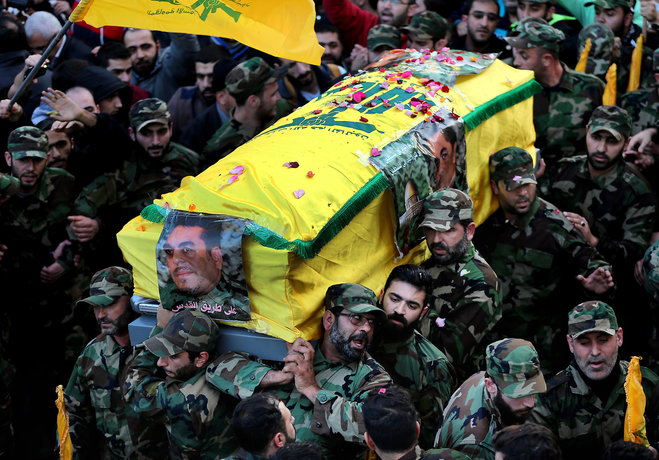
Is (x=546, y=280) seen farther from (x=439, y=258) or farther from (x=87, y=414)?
(x=87, y=414)

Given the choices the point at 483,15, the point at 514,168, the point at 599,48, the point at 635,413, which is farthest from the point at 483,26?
the point at 635,413

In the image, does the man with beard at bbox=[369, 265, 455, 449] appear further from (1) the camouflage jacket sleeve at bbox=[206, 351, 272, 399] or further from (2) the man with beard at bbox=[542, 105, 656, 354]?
(2) the man with beard at bbox=[542, 105, 656, 354]

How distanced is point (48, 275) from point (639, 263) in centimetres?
381

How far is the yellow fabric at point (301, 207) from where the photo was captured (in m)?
4.32

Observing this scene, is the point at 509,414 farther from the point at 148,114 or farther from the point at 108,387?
the point at 148,114

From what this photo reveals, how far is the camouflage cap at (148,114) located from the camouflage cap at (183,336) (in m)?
2.10

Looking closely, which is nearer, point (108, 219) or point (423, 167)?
point (423, 167)

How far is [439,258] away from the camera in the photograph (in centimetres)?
498

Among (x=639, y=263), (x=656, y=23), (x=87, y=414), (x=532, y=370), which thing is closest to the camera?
(x=532, y=370)

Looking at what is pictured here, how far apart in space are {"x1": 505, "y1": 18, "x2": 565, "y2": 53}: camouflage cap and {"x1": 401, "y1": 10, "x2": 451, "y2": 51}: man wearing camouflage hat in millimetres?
934

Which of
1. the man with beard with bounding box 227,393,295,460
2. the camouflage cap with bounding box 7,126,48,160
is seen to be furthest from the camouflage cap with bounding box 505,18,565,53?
the man with beard with bounding box 227,393,295,460

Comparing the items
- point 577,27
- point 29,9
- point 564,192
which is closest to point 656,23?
point 577,27

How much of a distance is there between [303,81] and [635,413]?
4321mm

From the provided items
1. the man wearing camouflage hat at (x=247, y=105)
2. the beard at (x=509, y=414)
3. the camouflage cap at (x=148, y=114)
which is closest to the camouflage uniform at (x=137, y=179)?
the camouflage cap at (x=148, y=114)
